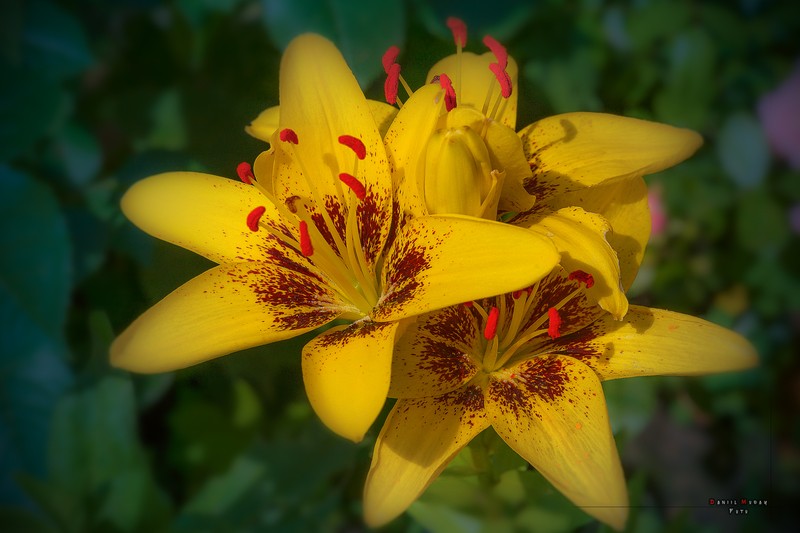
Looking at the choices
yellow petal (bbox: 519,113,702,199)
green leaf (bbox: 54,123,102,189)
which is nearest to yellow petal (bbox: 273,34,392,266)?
yellow petal (bbox: 519,113,702,199)

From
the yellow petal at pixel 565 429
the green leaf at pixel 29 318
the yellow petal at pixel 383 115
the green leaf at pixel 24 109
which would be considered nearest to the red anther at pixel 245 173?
the yellow petal at pixel 383 115

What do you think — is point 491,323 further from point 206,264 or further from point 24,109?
point 24,109

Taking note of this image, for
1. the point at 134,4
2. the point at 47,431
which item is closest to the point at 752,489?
the point at 47,431

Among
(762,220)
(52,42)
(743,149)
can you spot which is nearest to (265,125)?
(52,42)

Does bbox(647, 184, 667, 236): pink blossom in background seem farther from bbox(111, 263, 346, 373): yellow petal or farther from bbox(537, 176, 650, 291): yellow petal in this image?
bbox(111, 263, 346, 373): yellow petal

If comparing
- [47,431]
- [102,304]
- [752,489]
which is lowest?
[752,489]

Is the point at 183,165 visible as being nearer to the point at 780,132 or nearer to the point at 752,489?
the point at 752,489
